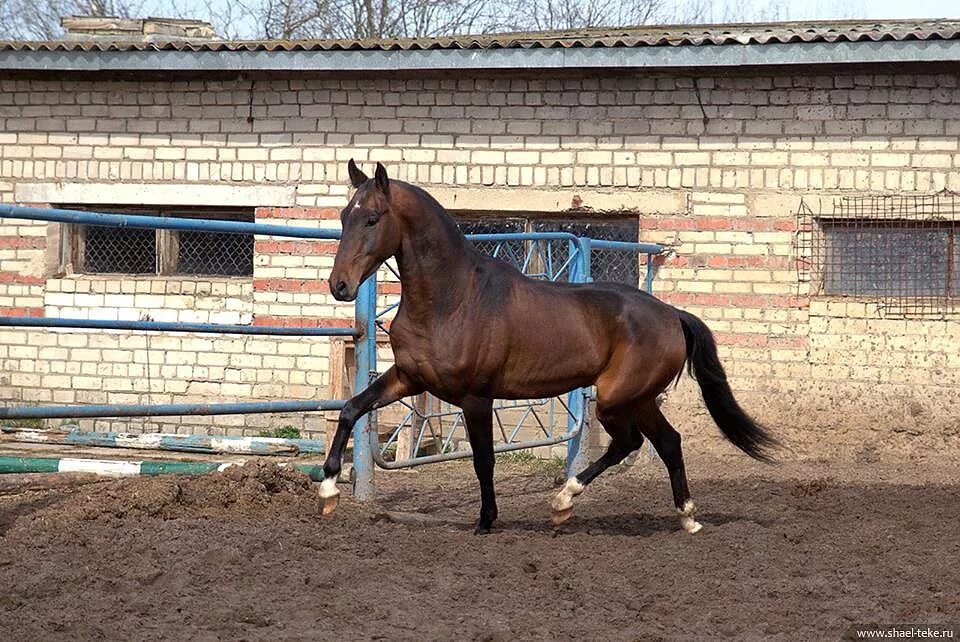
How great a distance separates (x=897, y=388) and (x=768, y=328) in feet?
3.61

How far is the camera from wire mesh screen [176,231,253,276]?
1098 centimetres

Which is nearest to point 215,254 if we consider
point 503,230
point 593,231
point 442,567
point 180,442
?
point 180,442

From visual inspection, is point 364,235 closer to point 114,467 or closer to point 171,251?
point 114,467

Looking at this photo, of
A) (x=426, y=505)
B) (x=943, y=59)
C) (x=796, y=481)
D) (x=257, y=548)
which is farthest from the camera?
(x=943, y=59)

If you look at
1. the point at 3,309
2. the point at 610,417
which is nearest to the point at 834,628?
the point at 610,417

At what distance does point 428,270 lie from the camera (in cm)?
577

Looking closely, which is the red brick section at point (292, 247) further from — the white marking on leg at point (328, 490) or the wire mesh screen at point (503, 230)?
the white marking on leg at point (328, 490)

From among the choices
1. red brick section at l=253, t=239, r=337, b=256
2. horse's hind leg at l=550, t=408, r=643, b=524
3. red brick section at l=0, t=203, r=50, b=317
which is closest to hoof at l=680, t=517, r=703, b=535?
horse's hind leg at l=550, t=408, r=643, b=524

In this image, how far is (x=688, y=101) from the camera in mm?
10039

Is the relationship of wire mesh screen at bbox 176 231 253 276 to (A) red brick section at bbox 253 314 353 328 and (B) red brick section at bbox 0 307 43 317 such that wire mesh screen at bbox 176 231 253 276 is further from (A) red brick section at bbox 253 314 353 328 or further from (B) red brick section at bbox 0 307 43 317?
(B) red brick section at bbox 0 307 43 317

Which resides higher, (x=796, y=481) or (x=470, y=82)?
(x=470, y=82)

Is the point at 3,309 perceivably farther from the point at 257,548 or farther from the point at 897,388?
the point at 897,388

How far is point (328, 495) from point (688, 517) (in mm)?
1892

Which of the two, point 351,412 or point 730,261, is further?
point 730,261
